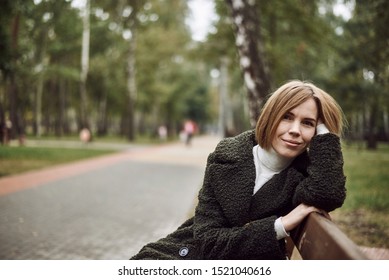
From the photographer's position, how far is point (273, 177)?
5.50ft

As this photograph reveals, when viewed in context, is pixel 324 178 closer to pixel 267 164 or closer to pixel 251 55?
pixel 267 164

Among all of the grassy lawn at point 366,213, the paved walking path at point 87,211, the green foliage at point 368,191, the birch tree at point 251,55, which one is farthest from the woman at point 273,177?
the birch tree at point 251,55

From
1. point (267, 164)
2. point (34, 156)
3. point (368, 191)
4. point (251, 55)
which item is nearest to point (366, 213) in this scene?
point (368, 191)

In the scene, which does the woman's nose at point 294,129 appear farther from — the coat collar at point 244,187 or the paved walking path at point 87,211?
the paved walking path at point 87,211

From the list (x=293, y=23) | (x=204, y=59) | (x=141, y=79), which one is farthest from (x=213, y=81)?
(x=293, y=23)

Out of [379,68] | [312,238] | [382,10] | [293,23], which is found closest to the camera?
[312,238]

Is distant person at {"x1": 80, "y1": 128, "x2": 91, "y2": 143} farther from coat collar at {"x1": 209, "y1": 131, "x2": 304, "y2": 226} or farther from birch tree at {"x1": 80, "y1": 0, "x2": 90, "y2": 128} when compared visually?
coat collar at {"x1": 209, "y1": 131, "x2": 304, "y2": 226}

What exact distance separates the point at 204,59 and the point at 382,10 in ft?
35.0

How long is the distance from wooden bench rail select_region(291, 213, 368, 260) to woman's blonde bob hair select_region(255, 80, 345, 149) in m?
0.38

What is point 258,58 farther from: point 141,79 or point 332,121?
point 141,79

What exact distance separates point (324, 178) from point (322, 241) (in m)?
0.26

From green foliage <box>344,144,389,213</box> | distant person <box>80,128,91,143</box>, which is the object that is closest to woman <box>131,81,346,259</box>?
green foliage <box>344,144,389,213</box>

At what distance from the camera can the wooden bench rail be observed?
1135 millimetres

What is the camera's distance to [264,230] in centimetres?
154
